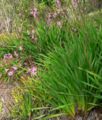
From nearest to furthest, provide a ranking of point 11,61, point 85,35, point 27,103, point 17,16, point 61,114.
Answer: point 85,35
point 61,114
point 27,103
point 11,61
point 17,16

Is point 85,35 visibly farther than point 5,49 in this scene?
No

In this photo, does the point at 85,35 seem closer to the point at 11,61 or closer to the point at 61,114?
the point at 61,114

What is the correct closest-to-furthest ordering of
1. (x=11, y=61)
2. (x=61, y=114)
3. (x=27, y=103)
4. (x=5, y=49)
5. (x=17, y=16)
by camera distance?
(x=61, y=114), (x=27, y=103), (x=11, y=61), (x=5, y=49), (x=17, y=16)

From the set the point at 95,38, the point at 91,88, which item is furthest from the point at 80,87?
the point at 95,38

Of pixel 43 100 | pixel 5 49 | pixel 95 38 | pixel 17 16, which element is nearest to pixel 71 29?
pixel 95 38

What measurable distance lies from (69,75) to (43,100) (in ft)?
2.08

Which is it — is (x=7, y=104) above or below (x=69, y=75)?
below

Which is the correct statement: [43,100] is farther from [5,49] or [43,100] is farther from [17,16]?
[17,16]

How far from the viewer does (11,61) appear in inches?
231

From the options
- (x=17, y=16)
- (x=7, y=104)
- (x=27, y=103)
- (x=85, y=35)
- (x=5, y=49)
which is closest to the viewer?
(x=85, y=35)

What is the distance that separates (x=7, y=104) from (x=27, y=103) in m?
0.52

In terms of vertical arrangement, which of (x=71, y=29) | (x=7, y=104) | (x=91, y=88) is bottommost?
(x=7, y=104)

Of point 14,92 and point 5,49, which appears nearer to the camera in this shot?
point 14,92

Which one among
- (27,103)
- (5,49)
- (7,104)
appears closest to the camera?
(27,103)
